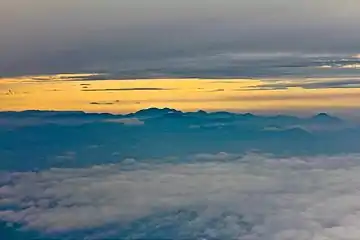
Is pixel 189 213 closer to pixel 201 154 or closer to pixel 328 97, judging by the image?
pixel 201 154

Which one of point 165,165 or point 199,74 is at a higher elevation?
point 199,74

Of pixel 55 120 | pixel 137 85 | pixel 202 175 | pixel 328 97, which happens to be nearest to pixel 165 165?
pixel 202 175

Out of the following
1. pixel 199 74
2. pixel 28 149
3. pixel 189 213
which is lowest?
pixel 189 213

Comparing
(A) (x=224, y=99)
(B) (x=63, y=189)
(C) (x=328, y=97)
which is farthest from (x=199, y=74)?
(B) (x=63, y=189)

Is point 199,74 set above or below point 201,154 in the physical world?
above

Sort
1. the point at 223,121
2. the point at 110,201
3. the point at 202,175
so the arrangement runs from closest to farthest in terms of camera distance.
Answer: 1. the point at 110,201
2. the point at 202,175
3. the point at 223,121

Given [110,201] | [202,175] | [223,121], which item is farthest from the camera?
[223,121]

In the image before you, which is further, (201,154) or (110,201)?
(201,154)

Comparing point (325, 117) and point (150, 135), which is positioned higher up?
point (150, 135)

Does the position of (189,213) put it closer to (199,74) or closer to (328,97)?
(199,74)
